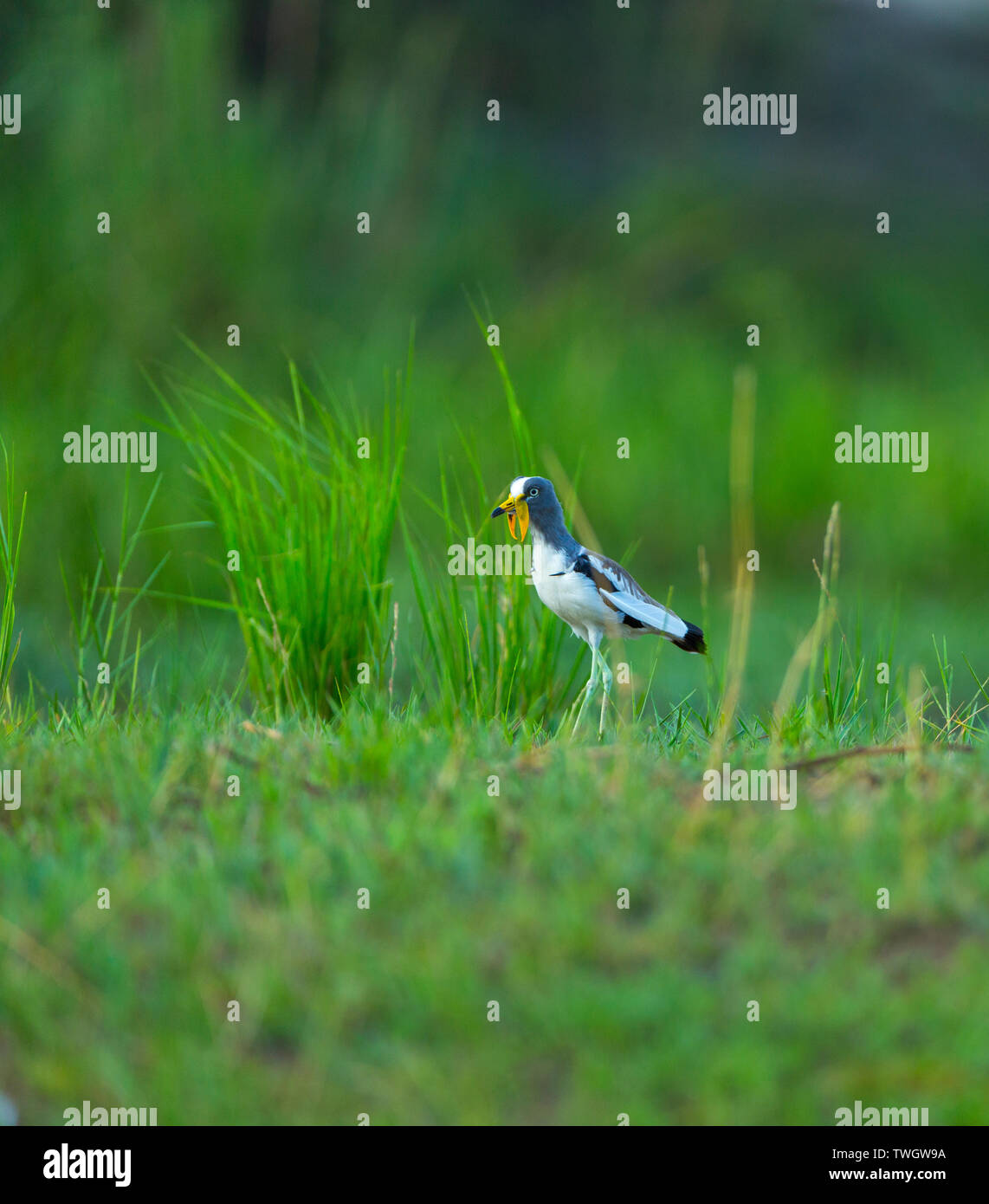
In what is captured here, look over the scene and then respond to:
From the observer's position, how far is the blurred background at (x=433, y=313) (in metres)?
7.42

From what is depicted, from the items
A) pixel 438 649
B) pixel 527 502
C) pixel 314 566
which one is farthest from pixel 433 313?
pixel 527 502

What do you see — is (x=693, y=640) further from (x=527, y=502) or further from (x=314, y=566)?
(x=314, y=566)

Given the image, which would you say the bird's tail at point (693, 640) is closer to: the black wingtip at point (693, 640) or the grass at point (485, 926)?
the black wingtip at point (693, 640)

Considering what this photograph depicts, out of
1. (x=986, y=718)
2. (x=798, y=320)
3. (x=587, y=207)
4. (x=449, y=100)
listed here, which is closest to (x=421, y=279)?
(x=449, y=100)

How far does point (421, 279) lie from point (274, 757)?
632 cm

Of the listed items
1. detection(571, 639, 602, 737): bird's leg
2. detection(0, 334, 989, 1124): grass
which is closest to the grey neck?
detection(571, 639, 602, 737): bird's leg

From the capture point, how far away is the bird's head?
3.25 m

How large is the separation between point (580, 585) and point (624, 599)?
103 mm

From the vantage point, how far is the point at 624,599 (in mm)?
3221

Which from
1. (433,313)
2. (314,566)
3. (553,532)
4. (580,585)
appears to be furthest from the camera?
(433,313)

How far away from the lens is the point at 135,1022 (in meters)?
2.16

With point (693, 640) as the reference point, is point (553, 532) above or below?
above

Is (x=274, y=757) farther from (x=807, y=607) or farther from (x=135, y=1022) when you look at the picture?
(x=807, y=607)

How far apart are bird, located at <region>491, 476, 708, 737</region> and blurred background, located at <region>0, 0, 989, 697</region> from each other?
2.45m
